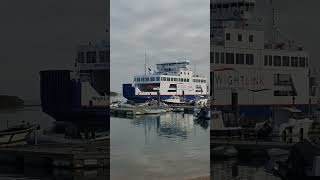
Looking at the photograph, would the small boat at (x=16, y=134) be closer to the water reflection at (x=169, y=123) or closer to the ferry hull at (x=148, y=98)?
the ferry hull at (x=148, y=98)

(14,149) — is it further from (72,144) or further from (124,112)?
(124,112)

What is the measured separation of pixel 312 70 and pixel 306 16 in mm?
666

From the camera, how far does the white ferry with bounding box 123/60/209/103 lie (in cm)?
848

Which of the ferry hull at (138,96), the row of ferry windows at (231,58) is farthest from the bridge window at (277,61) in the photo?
the ferry hull at (138,96)

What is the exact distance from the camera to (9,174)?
5816mm

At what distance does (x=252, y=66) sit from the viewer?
22.1 feet

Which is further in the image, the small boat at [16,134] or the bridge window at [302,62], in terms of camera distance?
the bridge window at [302,62]

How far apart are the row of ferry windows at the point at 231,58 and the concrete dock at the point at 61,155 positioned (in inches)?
65.6

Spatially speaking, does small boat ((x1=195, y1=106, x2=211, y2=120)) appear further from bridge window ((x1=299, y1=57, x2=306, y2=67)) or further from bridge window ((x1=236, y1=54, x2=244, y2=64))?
bridge window ((x1=299, y1=57, x2=306, y2=67))

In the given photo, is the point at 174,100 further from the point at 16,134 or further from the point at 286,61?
the point at 16,134

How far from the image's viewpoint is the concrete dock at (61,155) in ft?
19.1

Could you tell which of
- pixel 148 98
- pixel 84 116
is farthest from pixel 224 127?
pixel 148 98

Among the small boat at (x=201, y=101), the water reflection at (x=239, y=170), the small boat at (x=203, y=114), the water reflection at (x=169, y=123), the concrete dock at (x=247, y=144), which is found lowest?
the water reflection at (x=239, y=170)

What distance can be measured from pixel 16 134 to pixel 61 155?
2.14 feet
